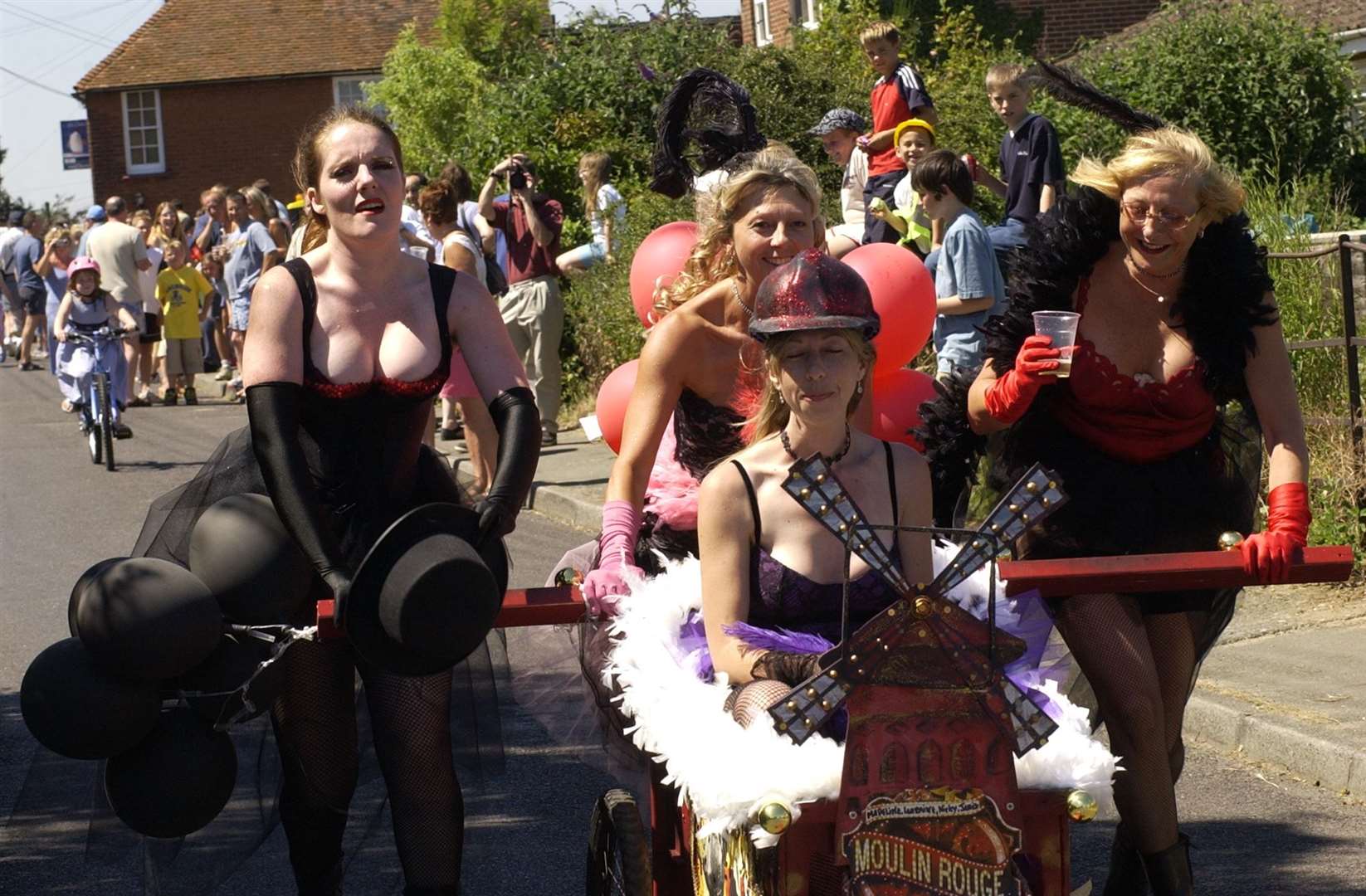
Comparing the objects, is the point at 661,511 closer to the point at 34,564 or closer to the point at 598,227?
the point at 34,564

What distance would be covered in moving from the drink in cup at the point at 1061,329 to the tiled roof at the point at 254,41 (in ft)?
148

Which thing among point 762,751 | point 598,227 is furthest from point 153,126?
point 762,751

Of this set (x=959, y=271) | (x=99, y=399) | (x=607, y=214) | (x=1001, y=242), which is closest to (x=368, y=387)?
(x=959, y=271)

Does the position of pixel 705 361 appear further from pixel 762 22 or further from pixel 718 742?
pixel 762 22

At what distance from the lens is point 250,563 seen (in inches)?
148

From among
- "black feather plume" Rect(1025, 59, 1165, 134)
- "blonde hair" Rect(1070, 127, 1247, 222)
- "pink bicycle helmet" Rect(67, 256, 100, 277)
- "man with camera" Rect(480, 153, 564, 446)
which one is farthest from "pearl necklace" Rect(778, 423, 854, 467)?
"pink bicycle helmet" Rect(67, 256, 100, 277)

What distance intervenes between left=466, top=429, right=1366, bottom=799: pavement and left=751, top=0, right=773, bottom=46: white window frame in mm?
24994

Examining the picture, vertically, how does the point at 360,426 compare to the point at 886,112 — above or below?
below

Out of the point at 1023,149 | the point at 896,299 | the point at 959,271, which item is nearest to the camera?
the point at 896,299

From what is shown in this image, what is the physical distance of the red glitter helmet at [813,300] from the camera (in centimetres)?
342

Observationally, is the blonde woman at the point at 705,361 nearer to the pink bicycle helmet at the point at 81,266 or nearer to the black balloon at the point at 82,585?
the black balloon at the point at 82,585

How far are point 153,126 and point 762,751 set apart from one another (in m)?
47.4

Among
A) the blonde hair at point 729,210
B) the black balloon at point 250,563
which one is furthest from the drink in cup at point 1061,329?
the black balloon at point 250,563

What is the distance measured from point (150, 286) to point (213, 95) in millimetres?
29919
